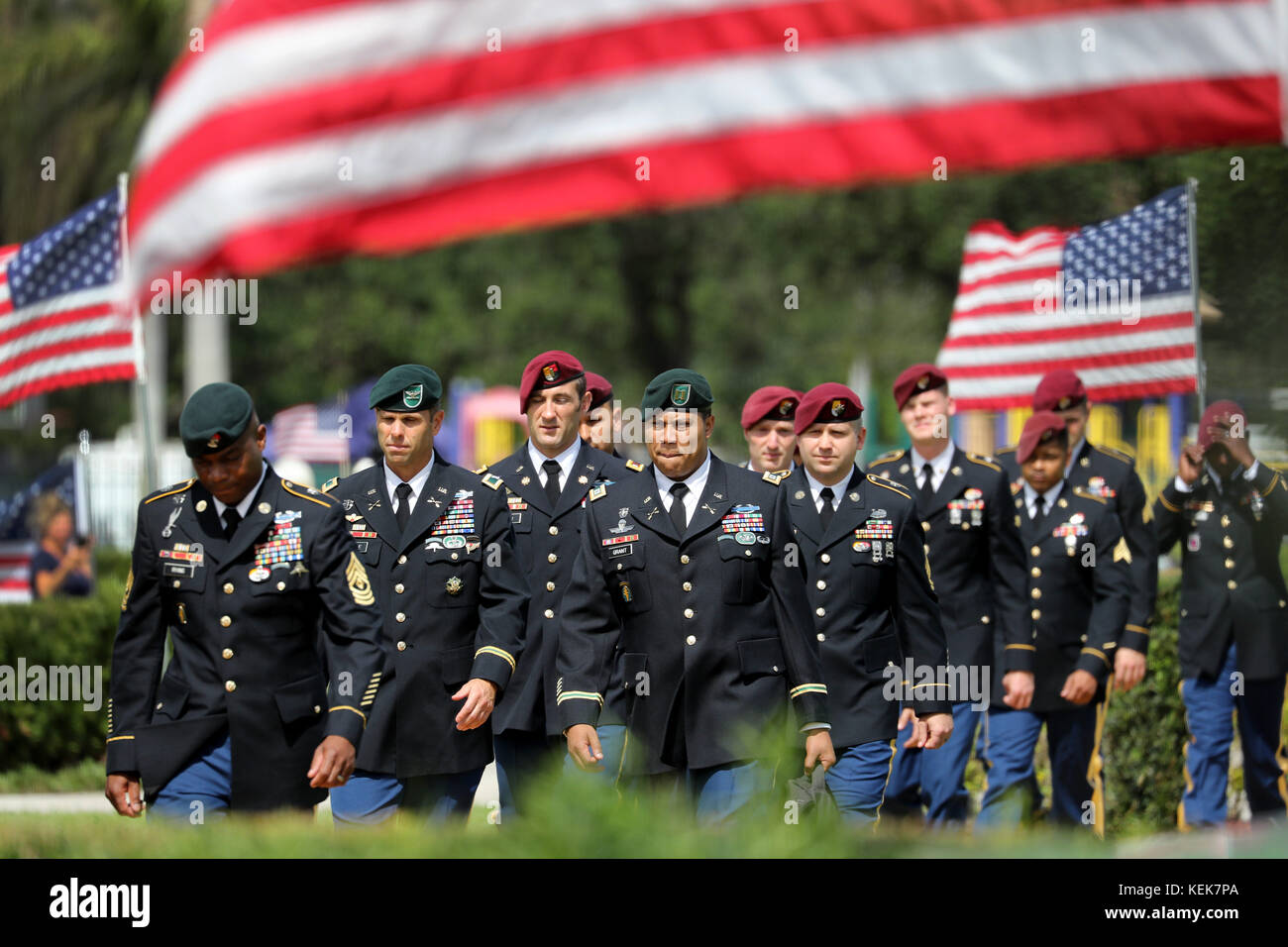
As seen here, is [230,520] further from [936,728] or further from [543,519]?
[936,728]

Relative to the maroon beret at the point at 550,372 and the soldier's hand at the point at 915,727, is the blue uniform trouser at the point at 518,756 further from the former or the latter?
the soldier's hand at the point at 915,727

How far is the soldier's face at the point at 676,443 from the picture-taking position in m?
6.57

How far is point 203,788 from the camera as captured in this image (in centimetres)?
605

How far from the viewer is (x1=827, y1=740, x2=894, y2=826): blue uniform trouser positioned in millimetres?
7660

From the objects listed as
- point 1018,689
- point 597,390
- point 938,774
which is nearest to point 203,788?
point 597,390

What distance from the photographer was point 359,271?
143 ft

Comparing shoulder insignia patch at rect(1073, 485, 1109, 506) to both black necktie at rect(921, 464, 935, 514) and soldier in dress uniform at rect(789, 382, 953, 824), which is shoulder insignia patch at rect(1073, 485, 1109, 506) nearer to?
black necktie at rect(921, 464, 935, 514)

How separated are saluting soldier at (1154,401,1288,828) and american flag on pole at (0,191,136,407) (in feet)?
21.7

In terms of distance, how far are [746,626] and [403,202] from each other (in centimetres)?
248

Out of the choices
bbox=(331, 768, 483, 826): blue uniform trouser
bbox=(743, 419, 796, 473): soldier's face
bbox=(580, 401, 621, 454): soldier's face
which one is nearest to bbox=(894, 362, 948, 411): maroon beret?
bbox=(743, 419, 796, 473): soldier's face

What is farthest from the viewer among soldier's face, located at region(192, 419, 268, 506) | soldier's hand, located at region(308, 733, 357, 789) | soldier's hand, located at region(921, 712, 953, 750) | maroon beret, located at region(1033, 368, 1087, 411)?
maroon beret, located at region(1033, 368, 1087, 411)

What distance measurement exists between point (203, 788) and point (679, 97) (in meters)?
2.97

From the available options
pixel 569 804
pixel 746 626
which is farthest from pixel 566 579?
pixel 569 804

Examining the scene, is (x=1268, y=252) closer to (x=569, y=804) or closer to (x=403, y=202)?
(x=403, y=202)
